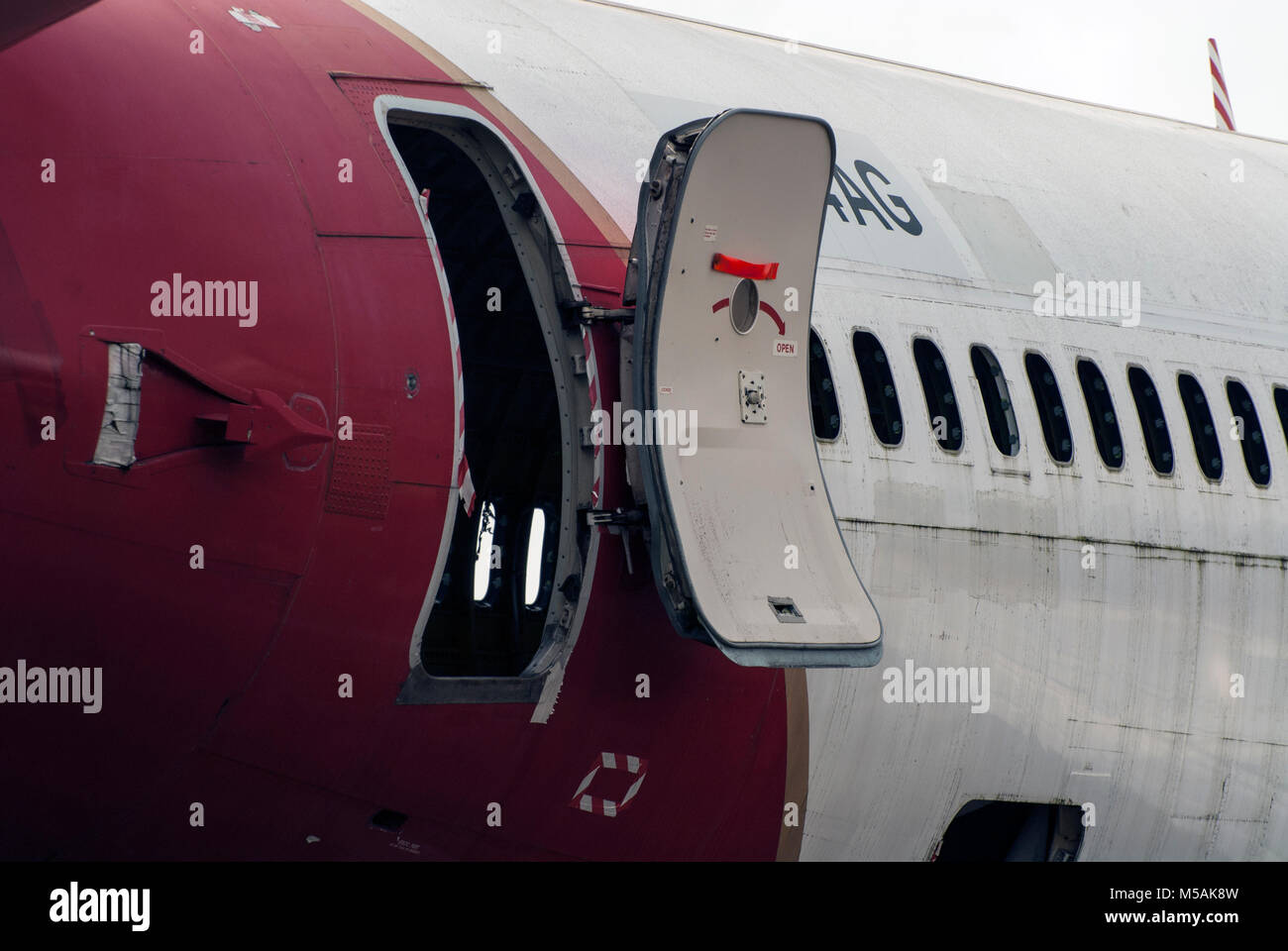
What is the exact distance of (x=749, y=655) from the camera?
723 cm

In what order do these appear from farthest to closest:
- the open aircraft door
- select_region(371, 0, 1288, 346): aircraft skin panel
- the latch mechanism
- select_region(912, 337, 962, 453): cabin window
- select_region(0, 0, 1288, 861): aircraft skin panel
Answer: select_region(912, 337, 962, 453): cabin window, select_region(371, 0, 1288, 346): aircraft skin panel, the latch mechanism, the open aircraft door, select_region(0, 0, 1288, 861): aircraft skin panel

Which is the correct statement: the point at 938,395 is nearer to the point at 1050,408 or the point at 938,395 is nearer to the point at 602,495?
the point at 1050,408

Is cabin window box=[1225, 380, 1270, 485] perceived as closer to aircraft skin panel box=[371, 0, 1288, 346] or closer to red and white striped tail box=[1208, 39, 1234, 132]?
aircraft skin panel box=[371, 0, 1288, 346]

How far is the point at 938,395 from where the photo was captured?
952 centimetres

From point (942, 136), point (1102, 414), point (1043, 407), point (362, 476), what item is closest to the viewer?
point (362, 476)

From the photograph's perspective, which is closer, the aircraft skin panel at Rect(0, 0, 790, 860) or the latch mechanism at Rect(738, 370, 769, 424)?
the aircraft skin panel at Rect(0, 0, 790, 860)

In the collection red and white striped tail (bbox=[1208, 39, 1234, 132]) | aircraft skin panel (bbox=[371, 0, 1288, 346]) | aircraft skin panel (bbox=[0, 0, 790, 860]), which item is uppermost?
red and white striped tail (bbox=[1208, 39, 1234, 132])

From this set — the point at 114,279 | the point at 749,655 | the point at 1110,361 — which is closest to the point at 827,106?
the point at 1110,361

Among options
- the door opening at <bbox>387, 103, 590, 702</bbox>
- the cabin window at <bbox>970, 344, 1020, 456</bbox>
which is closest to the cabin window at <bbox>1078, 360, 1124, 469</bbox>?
the cabin window at <bbox>970, 344, 1020, 456</bbox>

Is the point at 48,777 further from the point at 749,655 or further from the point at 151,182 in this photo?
the point at 749,655

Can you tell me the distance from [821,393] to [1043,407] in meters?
1.90

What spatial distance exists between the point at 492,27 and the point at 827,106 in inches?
101

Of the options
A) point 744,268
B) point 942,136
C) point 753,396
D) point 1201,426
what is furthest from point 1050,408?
point 744,268

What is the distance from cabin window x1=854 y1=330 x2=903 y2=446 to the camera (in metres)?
9.14
